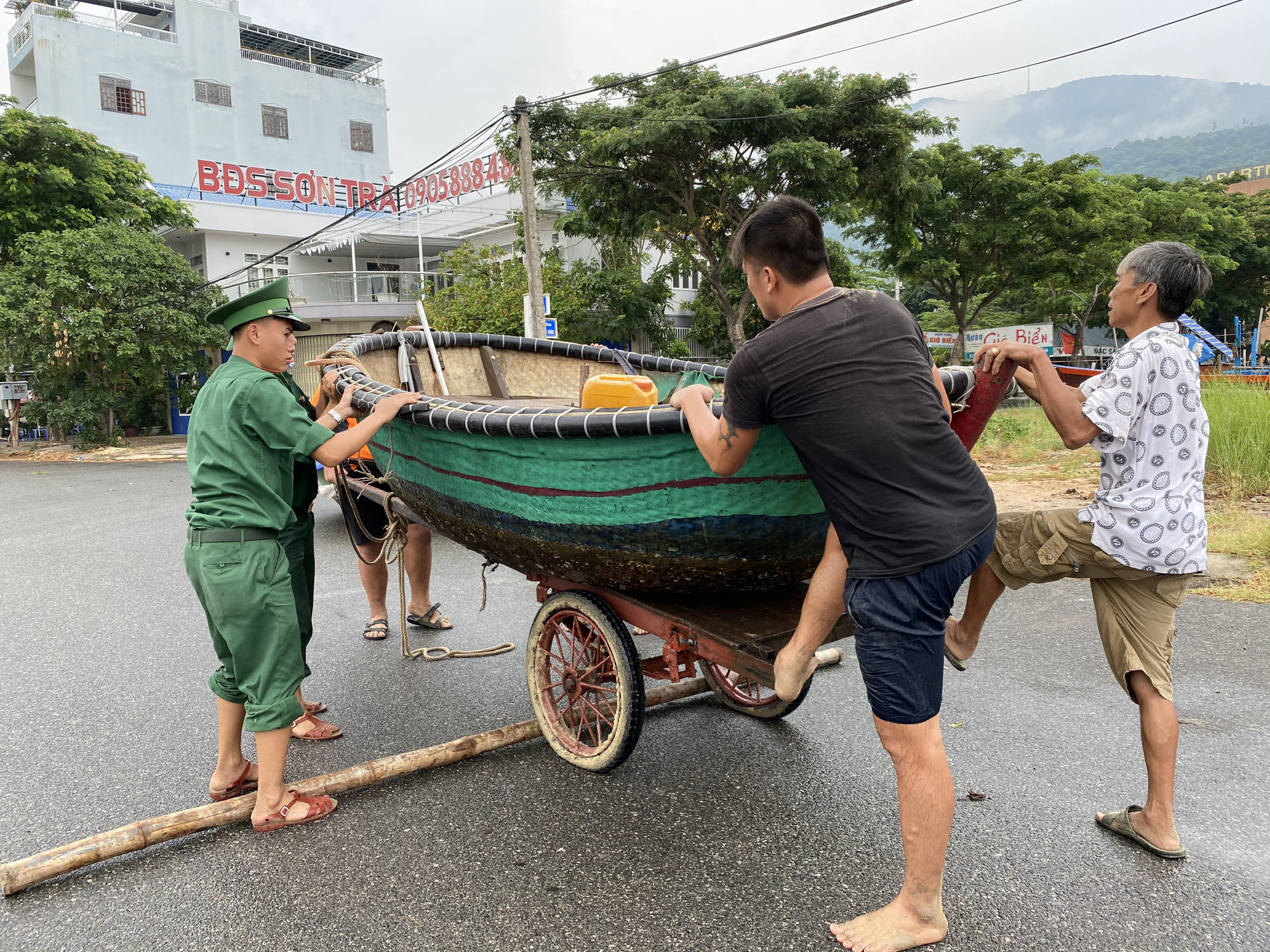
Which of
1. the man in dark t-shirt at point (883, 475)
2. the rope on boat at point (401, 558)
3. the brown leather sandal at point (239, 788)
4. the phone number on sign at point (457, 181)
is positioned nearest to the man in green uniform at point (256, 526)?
the brown leather sandal at point (239, 788)

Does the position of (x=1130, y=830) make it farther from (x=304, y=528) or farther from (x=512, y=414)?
(x=304, y=528)

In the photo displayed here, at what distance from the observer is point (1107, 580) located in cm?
248

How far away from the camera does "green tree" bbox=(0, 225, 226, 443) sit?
1728cm

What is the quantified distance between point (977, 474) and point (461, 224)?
27.4 metres

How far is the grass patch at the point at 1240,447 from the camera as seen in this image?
7.05 metres

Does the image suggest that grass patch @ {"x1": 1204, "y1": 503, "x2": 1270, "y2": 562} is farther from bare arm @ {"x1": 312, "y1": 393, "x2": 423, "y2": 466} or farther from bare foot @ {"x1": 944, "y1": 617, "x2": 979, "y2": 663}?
bare arm @ {"x1": 312, "y1": 393, "x2": 423, "y2": 466}

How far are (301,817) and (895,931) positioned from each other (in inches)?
72.2

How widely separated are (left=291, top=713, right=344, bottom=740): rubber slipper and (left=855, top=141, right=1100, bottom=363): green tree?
18.1m

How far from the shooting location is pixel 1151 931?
82.3 inches

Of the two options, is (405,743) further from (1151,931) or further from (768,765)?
(1151,931)

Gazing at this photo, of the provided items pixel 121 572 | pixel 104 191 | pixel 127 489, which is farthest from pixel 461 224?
pixel 121 572

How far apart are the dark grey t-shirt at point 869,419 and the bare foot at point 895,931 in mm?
841

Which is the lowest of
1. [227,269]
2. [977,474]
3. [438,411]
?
[977,474]

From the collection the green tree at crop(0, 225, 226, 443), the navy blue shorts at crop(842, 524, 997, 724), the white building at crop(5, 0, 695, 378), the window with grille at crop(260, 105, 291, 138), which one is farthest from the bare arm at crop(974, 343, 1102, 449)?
the window with grille at crop(260, 105, 291, 138)
